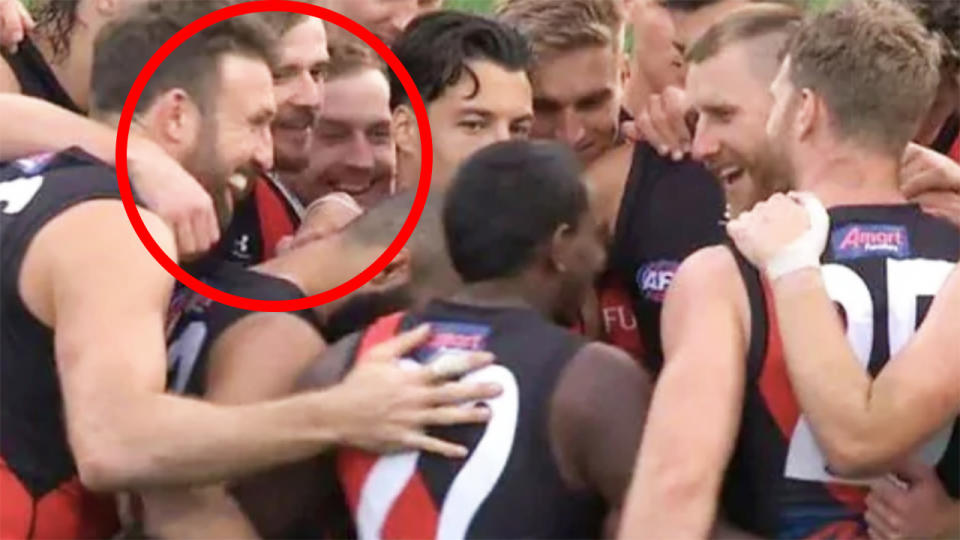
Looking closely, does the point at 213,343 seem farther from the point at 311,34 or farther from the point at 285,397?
the point at 311,34

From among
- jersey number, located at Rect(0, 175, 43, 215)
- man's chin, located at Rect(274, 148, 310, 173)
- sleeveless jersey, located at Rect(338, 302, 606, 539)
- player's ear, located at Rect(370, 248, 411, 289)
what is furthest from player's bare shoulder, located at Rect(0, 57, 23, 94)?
sleeveless jersey, located at Rect(338, 302, 606, 539)

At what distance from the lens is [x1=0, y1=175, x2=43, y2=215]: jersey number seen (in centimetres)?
376

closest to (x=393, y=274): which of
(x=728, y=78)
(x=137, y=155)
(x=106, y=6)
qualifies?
(x=137, y=155)

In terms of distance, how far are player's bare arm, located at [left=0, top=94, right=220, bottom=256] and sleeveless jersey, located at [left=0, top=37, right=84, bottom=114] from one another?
64cm

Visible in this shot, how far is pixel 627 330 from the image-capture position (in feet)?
15.5

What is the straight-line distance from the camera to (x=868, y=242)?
3.66 m

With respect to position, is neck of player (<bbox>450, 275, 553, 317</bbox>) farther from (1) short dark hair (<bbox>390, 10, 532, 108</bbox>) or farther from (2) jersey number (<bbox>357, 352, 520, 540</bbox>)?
(1) short dark hair (<bbox>390, 10, 532, 108</bbox>)

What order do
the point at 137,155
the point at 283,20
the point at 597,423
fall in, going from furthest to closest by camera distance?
the point at 283,20
the point at 137,155
the point at 597,423

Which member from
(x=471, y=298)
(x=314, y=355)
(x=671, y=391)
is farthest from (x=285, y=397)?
(x=671, y=391)

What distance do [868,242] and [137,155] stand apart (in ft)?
4.22

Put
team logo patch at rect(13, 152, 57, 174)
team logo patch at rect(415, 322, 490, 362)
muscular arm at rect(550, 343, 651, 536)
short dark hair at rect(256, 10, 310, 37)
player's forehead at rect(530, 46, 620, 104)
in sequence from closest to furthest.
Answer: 1. muscular arm at rect(550, 343, 651, 536)
2. team logo patch at rect(415, 322, 490, 362)
3. team logo patch at rect(13, 152, 57, 174)
4. short dark hair at rect(256, 10, 310, 37)
5. player's forehead at rect(530, 46, 620, 104)

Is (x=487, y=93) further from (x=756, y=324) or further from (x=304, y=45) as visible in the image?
(x=756, y=324)

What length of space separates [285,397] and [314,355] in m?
0.13

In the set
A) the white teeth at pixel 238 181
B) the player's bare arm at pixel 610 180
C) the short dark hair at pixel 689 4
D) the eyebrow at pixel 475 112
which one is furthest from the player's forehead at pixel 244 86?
the short dark hair at pixel 689 4
